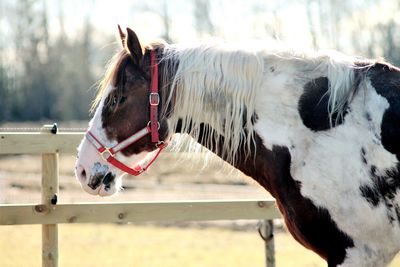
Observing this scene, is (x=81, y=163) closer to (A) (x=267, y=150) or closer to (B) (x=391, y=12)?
(A) (x=267, y=150)

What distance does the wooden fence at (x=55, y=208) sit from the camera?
208 inches

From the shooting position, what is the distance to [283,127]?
143 inches

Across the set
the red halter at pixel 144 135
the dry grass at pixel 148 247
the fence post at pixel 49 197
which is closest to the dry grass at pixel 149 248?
the dry grass at pixel 148 247

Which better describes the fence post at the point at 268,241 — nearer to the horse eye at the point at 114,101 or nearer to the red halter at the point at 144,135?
the red halter at the point at 144,135

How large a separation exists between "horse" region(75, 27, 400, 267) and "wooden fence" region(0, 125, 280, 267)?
4.77ft

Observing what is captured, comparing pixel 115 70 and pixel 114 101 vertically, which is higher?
pixel 115 70

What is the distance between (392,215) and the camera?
11.3ft

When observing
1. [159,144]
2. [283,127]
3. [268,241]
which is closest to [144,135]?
[159,144]

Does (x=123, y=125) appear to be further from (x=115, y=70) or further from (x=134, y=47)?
(x=134, y=47)

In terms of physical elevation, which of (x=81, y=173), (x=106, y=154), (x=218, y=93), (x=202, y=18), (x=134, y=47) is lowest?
(x=202, y=18)

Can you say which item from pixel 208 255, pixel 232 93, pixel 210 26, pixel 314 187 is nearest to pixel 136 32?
pixel 232 93

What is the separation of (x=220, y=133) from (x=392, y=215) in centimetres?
102

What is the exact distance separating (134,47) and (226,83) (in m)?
0.56

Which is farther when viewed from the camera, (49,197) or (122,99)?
(49,197)
